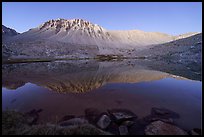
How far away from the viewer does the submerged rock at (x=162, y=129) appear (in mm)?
8500

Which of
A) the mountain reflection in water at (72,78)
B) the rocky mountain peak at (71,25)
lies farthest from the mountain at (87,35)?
the mountain reflection in water at (72,78)

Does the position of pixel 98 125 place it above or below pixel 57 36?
below

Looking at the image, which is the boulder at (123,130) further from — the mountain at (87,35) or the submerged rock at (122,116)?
the mountain at (87,35)

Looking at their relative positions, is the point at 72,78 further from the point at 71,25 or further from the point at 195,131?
the point at 71,25

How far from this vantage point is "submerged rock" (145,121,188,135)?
335 inches

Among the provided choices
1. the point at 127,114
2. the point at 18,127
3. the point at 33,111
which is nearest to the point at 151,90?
the point at 127,114

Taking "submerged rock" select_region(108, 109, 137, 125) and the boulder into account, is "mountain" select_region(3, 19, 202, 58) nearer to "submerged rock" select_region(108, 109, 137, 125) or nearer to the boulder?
Answer: "submerged rock" select_region(108, 109, 137, 125)

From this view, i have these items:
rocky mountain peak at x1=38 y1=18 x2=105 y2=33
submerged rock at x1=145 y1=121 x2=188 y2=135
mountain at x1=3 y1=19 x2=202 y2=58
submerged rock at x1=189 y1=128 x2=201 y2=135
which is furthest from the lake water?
rocky mountain peak at x1=38 y1=18 x2=105 y2=33

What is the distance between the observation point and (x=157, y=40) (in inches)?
5871

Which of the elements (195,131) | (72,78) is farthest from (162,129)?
(72,78)

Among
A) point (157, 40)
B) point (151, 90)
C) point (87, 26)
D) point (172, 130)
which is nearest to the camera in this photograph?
point (172, 130)

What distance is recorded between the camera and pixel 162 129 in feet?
28.7

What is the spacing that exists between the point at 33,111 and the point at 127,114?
5378 mm

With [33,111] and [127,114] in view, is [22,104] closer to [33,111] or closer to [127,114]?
[33,111]
